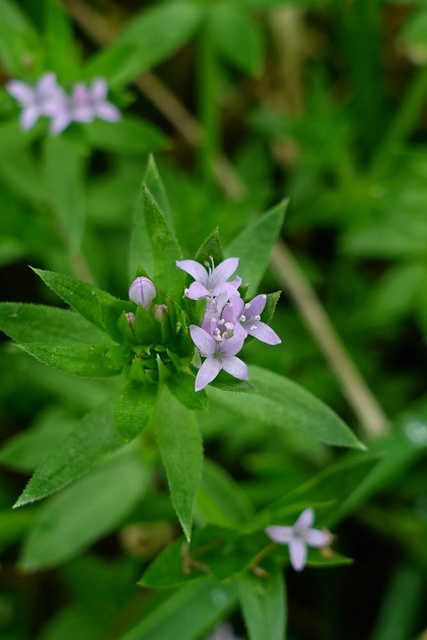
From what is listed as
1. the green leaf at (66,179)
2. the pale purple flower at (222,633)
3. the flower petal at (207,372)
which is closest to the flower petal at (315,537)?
the flower petal at (207,372)

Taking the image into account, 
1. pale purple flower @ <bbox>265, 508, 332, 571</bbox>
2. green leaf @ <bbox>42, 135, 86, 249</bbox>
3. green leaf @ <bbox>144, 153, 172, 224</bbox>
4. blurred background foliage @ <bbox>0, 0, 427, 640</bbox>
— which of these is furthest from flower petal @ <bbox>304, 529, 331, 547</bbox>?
green leaf @ <bbox>42, 135, 86, 249</bbox>

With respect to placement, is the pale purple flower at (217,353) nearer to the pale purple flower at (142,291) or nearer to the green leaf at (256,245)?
the pale purple flower at (142,291)

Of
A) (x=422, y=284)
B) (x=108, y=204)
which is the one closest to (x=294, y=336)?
(x=422, y=284)

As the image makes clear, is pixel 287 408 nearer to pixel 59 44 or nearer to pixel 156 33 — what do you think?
pixel 59 44

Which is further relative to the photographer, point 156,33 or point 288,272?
point 288,272

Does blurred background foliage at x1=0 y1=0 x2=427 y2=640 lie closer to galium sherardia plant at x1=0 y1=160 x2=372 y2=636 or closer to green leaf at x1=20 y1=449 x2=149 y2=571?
green leaf at x1=20 y1=449 x2=149 y2=571

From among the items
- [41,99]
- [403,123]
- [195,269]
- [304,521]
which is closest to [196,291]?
[195,269]
